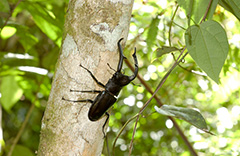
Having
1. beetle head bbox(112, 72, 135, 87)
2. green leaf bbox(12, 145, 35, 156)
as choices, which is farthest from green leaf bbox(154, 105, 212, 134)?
green leaf bbox(12, 145, 35, 156)

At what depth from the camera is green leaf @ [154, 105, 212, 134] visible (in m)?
0.99

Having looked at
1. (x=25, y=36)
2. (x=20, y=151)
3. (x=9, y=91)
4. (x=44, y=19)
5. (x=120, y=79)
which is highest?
(x=120, y=79)

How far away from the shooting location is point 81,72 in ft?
3.21

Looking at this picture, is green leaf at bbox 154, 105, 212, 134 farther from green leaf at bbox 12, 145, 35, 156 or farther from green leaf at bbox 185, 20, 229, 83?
green leaf at bbox 12, 145, 35, 156

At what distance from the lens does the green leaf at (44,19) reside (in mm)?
1608

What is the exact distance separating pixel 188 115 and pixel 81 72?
0.44 metres

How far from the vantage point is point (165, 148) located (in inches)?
145

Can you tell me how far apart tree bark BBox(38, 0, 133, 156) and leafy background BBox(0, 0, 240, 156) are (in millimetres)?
250

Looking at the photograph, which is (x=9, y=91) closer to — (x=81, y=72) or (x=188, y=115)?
(x=81, y=72)

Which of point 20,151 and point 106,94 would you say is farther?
point 20,151

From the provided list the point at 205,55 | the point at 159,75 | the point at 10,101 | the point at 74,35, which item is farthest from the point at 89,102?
the point at 159,75

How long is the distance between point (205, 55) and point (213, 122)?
2770 millimetres

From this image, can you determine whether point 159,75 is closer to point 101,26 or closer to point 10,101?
point 10,101

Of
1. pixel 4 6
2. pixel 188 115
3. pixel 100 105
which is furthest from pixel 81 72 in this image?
pixel 4 6
